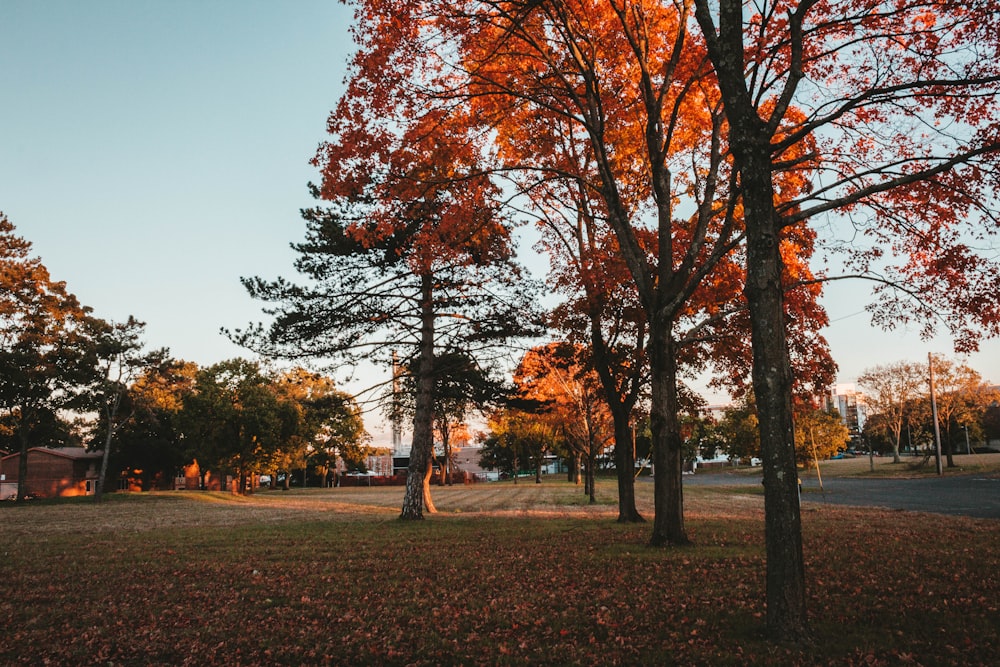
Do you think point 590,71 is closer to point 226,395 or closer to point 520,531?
point 520,531

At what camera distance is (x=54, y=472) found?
204 ft

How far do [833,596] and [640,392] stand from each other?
43.9 feet

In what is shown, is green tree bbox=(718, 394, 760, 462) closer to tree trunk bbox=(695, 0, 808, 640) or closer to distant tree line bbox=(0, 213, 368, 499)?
distant tree line bbox=(0, 213, 368, 499)

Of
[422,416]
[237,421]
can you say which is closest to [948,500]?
[422,416]

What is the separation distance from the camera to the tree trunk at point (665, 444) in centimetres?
1212

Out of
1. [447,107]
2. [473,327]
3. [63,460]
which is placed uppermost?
[447,107]

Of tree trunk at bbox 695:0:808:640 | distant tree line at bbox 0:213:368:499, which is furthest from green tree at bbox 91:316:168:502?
tree trunk at bbox 695:0:808:640

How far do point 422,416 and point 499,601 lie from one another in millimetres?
14933

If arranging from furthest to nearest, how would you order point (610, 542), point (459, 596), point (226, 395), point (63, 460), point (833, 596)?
point (63, 460) < point (226, 395) < point (610, 542) < point (459, 596) < point (833, 596)

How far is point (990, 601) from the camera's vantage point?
6.84 m

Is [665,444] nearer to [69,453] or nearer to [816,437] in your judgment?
[816,437]

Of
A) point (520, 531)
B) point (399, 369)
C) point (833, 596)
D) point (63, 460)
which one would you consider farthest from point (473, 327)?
point (63, 460)

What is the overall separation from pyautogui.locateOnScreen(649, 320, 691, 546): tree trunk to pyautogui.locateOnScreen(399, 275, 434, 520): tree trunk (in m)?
11.3

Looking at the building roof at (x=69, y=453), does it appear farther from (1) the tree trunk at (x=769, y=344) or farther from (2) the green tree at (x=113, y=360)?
(1) the tree trunk at (x=769, y=344)
